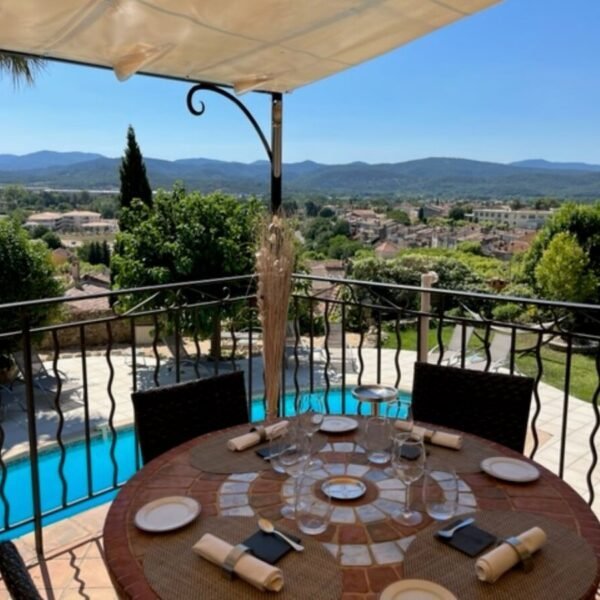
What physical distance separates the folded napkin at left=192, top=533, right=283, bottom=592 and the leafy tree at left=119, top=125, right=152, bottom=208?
1663 cm

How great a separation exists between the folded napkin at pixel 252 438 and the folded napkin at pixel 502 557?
2.34ft

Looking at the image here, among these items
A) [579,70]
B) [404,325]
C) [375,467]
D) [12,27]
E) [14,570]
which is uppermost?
[579,70]

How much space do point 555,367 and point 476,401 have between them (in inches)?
524

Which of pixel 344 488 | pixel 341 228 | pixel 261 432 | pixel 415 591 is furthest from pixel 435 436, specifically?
pixel 341 228

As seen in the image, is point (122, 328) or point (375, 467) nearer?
point (375, 467)

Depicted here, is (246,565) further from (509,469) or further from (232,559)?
(509,469)

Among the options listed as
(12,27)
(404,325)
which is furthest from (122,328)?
(12,27)

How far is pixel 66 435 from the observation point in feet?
25.5

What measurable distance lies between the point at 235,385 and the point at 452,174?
147 ft

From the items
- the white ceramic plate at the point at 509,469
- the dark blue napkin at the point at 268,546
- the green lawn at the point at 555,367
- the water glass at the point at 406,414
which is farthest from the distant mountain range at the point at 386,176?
the dark blue napkin at the point at 268,546

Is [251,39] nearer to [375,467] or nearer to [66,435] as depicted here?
[375,467]

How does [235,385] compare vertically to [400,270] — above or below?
above

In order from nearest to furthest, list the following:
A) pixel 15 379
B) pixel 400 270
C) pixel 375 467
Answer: pixel 375 467 < pixel 15 379 < pixel 400 270

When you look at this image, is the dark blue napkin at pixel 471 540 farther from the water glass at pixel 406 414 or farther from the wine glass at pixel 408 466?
the water glass at pixel 406 414
